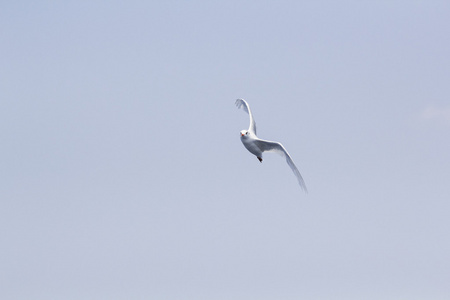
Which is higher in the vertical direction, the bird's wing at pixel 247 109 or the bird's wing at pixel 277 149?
the bird's wing at pixel 247 109

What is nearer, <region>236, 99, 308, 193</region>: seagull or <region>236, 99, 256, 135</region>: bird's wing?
<region>236, 99, 308, 193</region>: seagull

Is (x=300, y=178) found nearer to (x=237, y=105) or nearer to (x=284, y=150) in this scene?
(x=284, y=150)

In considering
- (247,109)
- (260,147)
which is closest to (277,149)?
(260,147)

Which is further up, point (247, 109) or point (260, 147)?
point (247, 109)

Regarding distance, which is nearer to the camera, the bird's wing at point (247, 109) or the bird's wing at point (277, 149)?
the bird's wing at point (277, 149)

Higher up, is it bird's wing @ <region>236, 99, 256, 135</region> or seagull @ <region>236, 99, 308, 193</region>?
bird's wing @ <region>236, 99, 256, 135</region>

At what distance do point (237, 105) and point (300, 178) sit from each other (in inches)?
493

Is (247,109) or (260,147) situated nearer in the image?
(260,147)

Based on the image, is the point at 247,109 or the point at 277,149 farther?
the point at 247,109

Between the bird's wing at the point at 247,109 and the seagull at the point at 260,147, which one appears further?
the bird's wing at the point at 247,109

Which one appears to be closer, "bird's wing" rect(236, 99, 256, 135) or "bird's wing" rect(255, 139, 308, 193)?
"bird's wing" rect(255, 139, 308, 193)

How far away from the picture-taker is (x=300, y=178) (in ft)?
155

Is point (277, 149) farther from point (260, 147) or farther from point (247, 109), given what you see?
point (247, 109)

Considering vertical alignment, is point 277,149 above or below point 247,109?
below
